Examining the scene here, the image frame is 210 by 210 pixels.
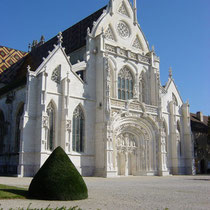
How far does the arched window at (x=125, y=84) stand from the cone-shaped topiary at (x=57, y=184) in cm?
1967

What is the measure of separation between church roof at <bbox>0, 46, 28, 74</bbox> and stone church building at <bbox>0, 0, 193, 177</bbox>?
1295 mm

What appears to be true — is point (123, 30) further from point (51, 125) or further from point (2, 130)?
point (2, 130)

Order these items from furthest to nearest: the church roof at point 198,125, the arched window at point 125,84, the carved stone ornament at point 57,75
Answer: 1. the church roof at point 198,125
2. the arched window at point 125,84
3. the carved stone ornament at point 57,75

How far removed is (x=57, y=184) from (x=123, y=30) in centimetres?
2442

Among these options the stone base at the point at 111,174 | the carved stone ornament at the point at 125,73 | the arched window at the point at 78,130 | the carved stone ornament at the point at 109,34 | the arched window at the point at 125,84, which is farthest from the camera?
the carved stone ornament at the point at 109,34

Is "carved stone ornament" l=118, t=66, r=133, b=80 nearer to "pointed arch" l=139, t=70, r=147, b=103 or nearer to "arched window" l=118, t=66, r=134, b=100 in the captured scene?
"arched window" l=118, t=66, r=134, b=100

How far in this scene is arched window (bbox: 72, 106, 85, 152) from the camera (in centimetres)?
2462

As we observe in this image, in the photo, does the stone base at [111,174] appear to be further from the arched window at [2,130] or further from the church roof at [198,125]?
the church roof at [198,125]

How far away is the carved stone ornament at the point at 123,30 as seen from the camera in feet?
99.7

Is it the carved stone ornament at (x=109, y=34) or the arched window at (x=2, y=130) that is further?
the carved stone ornament at (x=109, y=34)

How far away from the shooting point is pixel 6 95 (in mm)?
26844

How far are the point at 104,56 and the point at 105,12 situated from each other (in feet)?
17.9

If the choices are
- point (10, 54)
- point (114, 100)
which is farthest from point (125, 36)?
point (10, 54)

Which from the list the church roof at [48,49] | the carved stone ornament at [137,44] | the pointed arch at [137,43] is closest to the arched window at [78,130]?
the church roof at [48,49]
